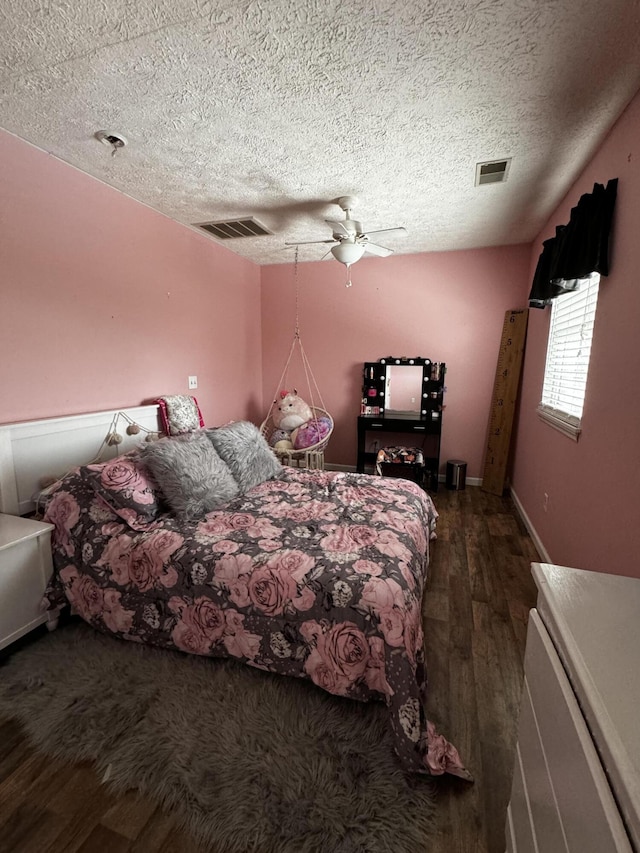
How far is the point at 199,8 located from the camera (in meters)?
1.34

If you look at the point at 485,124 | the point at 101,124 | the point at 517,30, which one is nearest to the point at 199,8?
the point at 101,124

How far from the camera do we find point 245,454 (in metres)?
2.60

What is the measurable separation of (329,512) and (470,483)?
2.75m

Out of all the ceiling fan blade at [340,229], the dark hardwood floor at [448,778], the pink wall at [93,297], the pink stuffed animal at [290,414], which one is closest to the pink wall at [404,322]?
the pink stuffed animal at [290,414]

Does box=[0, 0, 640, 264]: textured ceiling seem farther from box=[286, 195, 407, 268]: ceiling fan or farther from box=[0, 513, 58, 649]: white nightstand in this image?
box=[0, 513, 58, 649]: white nightstand

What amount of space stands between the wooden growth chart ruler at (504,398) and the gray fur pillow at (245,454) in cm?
251

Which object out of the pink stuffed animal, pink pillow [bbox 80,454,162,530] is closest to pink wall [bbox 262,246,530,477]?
the pink stuffed animal

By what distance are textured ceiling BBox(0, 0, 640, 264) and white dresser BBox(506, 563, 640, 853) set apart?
192cm

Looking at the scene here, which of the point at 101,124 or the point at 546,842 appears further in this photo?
the point at 101,124

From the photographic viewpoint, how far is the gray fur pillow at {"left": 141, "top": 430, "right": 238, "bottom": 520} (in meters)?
2.07

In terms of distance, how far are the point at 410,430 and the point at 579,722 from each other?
3665 millimetres

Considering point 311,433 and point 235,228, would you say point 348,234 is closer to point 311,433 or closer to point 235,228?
point 235,228

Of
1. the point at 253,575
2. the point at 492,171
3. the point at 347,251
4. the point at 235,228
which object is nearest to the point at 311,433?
the point at 347,251

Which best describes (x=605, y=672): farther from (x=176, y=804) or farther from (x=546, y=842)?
(x=176, y=804)
